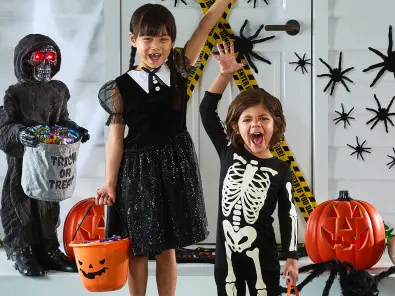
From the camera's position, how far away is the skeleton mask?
3.42 meters

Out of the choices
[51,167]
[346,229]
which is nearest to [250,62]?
[346,229]

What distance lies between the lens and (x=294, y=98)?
4.14m

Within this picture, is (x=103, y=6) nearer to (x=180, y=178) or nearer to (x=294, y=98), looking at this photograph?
(x=294, y=98)

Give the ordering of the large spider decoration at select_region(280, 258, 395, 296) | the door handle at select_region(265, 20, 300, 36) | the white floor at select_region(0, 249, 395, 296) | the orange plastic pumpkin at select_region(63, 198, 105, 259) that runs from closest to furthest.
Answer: the large spider decoration at select_region(280, 258, 395, 296), the white floor at select_region(0, 249, 395, 296), the orange plastic pumpkin at select_region(63, 198, 105, 259), the door handle at select_region(265, 20, 300, 36)

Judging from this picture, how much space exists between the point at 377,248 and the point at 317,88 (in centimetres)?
99

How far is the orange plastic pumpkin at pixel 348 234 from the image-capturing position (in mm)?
3445

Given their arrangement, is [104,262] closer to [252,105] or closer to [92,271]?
[92,271]

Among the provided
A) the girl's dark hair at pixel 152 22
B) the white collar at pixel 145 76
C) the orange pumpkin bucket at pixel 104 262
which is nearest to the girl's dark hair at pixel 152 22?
the girl's dark hair at pixel 152 22

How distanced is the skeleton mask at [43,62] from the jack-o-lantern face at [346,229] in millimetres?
1337

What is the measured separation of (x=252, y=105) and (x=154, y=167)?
404 mm

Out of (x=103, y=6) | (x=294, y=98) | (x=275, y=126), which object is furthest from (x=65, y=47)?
(x=275, y=126)

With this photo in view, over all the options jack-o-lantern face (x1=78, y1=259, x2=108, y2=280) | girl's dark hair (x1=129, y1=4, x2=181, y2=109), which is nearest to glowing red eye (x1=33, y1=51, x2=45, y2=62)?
girl's dark hair (x1=129, y1=4, x2=181, y2=109)

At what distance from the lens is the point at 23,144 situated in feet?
11.0

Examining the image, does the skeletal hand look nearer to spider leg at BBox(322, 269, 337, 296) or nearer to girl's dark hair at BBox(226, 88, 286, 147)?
girl's dark hair at BBox(226, 88, 286, 147)
